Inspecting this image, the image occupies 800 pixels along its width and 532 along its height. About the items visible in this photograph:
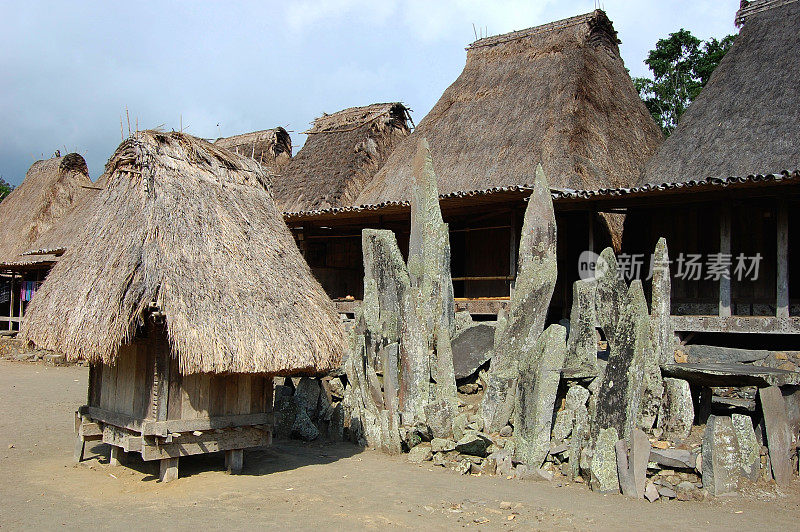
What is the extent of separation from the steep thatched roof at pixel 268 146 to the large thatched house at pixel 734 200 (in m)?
9.74

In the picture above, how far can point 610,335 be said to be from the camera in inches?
272

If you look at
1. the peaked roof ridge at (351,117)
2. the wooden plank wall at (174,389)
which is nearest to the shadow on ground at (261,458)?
the wooden plank wall at (174,389)

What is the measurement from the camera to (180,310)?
595 centimetres

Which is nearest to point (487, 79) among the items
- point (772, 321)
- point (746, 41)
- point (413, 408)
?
point (746, 41)

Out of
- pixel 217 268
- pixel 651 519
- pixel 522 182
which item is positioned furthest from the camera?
pixel 522 182

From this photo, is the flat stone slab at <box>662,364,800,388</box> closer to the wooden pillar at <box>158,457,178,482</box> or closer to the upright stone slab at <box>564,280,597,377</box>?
the upright stone slab at <box>564,280,597,377</box>

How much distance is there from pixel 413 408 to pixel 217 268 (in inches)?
114

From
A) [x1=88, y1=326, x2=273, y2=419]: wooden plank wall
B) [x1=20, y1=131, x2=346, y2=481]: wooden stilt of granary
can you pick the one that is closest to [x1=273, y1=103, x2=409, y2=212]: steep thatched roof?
[x1=20, y1=131, x2=346, y2=481]: wooden stilt of granary

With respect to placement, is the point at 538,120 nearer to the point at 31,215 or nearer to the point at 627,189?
the point at 627,189

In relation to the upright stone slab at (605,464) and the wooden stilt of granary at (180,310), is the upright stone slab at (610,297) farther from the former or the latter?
the wooden stilt of granary at (180,310)

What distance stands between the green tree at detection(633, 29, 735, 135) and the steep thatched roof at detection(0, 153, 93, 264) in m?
17.8

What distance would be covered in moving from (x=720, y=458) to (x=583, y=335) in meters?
1.91

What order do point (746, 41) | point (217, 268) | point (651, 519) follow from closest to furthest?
point (651, 519), point (217, 268), point (746, 41)

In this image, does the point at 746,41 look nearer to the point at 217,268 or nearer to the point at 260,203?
the point at 260,203
